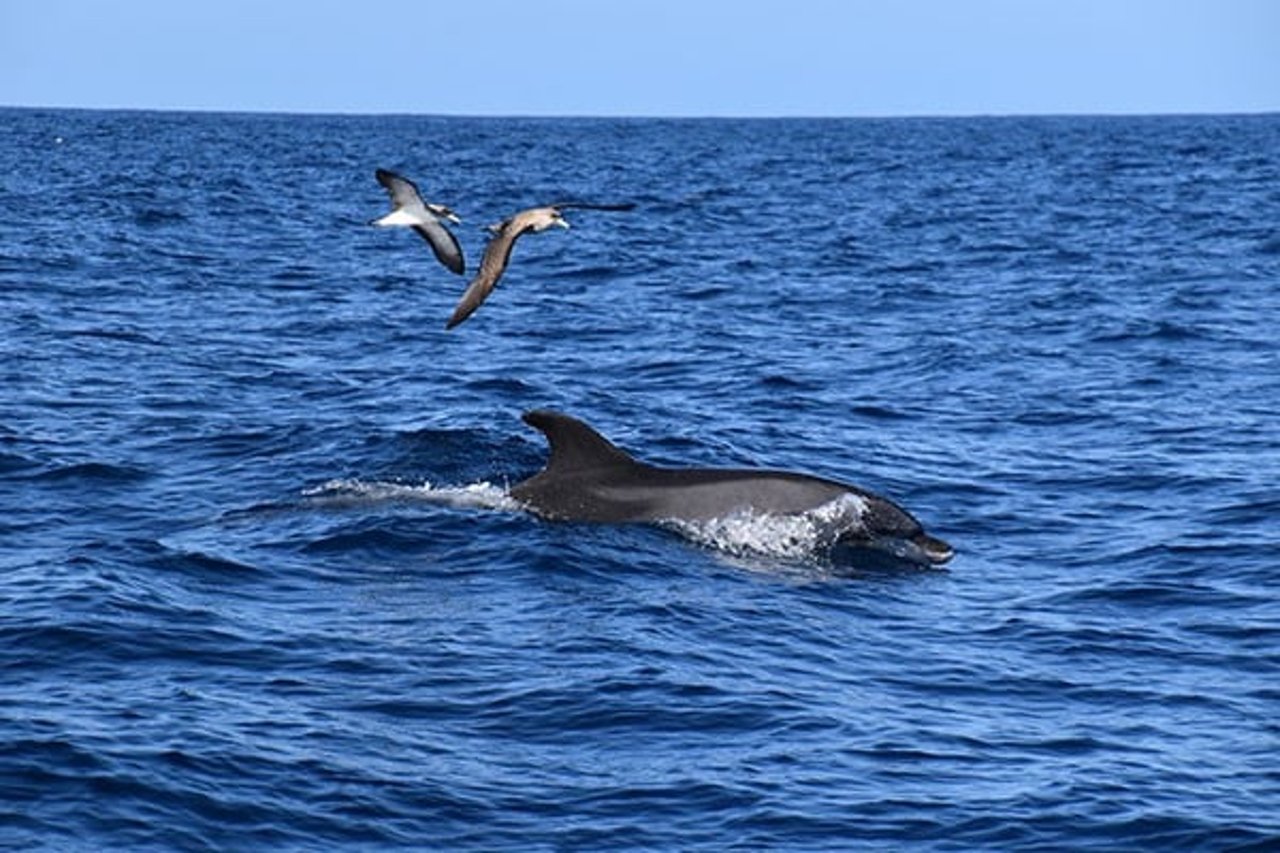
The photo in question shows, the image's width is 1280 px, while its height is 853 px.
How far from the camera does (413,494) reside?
64.0 feet

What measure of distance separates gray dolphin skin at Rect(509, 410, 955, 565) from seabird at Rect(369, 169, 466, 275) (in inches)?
109

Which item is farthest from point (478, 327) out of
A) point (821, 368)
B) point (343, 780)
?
point (343, 780)

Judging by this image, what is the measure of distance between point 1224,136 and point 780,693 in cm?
15401

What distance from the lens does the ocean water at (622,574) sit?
11.9 meters

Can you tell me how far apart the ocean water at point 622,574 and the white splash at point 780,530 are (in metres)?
0.08

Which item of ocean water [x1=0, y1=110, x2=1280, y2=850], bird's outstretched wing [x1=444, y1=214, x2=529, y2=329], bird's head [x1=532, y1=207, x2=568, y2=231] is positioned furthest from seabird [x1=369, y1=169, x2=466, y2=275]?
ocean water [x1=0, y1=110, x2=1280, y2=850]

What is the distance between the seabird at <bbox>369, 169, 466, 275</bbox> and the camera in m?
20.4

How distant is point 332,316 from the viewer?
34156mm

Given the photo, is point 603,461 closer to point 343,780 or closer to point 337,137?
point 343,780

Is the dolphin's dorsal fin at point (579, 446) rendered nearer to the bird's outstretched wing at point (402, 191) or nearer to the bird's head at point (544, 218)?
the bird's head at point (544, 218)

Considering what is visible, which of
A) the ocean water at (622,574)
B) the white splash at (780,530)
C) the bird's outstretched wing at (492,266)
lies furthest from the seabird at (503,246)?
the white splash at (780,530)

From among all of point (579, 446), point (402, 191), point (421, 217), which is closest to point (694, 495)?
point (579, 446)

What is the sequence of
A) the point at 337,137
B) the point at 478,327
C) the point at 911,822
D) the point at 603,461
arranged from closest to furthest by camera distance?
the point at 911,822 → the point at 603,461 → the point at 478,327 → the point at 337,137

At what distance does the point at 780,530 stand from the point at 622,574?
5.42ft
